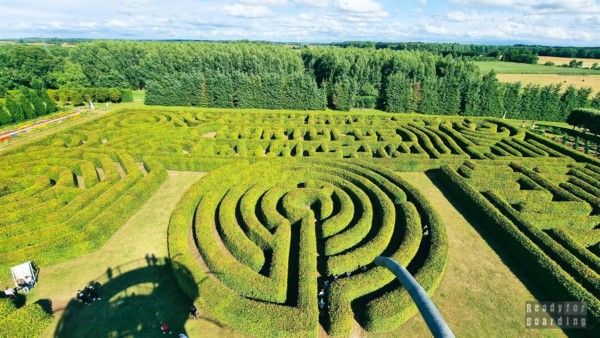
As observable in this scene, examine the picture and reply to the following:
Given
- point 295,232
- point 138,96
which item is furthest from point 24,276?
point 138,96

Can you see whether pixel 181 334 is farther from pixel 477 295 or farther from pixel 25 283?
pixel 477 295

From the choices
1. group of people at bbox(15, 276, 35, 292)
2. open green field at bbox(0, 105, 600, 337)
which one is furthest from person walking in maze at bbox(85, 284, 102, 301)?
group of people at bbox(15, 276, 35, 292)

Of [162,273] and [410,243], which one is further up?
[410,243]

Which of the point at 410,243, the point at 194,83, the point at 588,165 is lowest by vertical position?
the point at 410,243

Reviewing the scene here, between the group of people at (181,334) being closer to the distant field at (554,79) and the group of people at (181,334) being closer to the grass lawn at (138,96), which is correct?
the grass lawn at (138,96)

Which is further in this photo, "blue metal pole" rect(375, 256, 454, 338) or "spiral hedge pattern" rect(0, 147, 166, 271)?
"spiral hedge pattern" rect(0, 147, 166, 271)

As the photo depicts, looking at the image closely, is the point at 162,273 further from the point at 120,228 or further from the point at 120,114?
the point at 120,114

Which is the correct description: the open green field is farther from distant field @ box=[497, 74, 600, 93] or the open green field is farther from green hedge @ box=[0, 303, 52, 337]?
distant field @ box=[497, 74, 600, 93]

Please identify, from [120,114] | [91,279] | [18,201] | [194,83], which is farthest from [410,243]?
[194,83]
